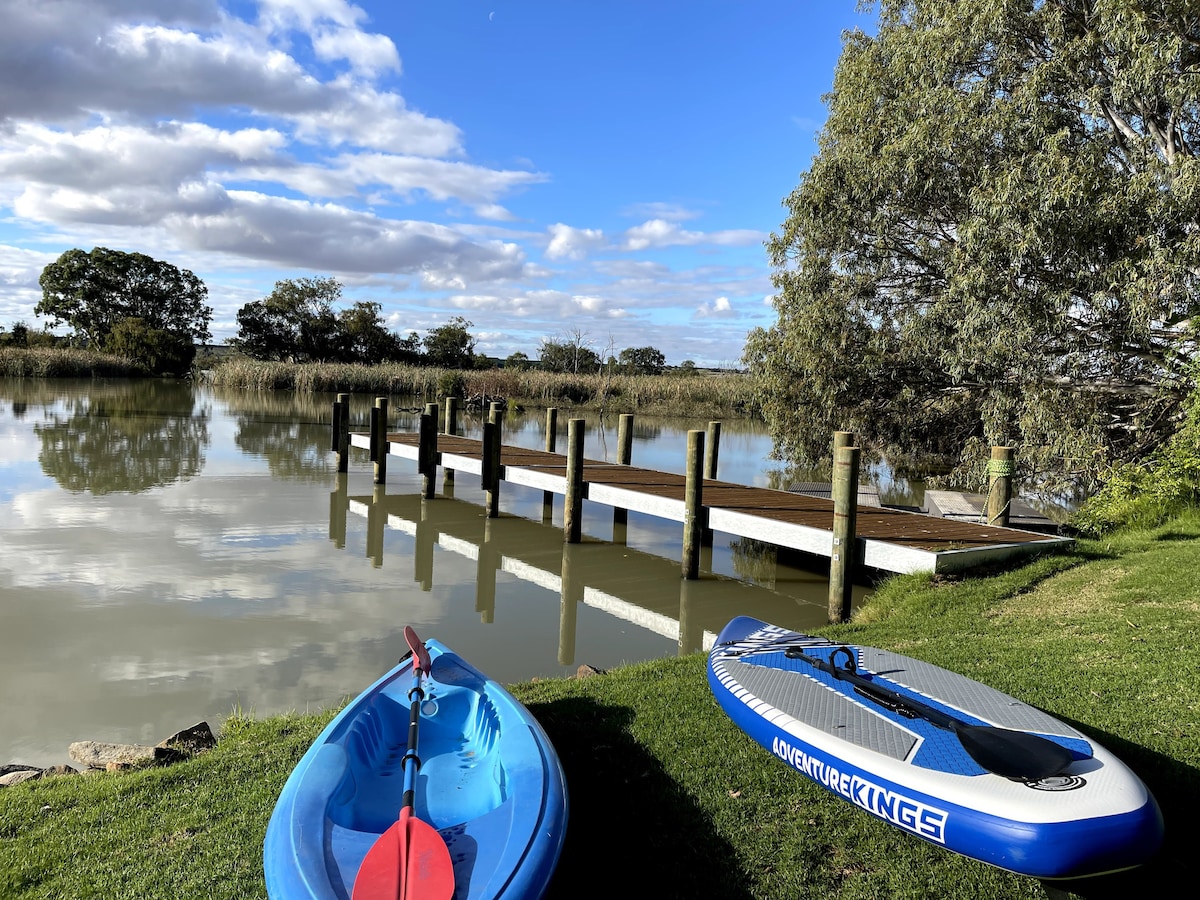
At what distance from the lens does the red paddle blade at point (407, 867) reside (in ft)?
8.99

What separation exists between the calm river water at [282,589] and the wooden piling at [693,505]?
1.13 ft

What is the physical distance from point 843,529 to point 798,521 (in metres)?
1.49

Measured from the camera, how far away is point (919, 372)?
16.8 m

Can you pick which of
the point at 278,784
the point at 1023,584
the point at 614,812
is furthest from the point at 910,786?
the point at 1023,584

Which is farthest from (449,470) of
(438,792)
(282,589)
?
(438,792)

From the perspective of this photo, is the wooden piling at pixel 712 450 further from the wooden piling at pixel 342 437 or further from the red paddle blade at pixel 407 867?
the red paddle blade at pixel 407 867

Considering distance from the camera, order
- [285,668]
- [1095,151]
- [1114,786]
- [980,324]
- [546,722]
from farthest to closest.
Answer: [980,324] → [1095,151] → [285,668] → [546,722] → [1114,786]

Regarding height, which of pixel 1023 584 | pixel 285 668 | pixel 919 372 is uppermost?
pixel 919 372

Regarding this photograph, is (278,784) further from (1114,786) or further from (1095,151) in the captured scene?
(1095,151)

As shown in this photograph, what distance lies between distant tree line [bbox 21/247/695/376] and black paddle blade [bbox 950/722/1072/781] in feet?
152

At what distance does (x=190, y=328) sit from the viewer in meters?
61.3

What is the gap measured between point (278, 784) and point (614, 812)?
1.69 m

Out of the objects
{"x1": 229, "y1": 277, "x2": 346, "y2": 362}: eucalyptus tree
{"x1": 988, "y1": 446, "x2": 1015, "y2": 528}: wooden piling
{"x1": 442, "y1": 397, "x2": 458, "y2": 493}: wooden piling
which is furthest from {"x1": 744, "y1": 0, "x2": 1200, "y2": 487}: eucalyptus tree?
{"x1": 229, "y1": 277, "x2": 346, "y2": 362}: eucalyptus tree

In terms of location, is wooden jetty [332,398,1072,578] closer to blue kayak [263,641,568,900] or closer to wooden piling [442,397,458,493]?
wooden piling [442,397,458,493]
